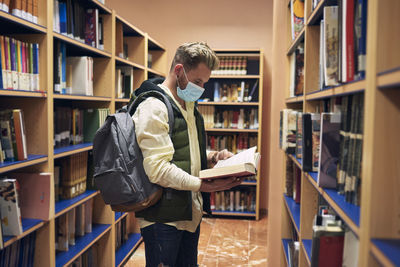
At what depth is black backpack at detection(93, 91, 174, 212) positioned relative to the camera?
141cm

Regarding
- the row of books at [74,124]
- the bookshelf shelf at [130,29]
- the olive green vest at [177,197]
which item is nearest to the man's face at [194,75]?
the olive green vest at [177,197]

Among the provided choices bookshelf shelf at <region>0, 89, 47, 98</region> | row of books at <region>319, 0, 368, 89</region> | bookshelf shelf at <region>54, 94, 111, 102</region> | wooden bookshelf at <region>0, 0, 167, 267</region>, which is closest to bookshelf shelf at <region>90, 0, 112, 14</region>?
wooden bookshelf at <region>0, 0, 167, 267</region>

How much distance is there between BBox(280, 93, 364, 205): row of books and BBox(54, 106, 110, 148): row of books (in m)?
1.56

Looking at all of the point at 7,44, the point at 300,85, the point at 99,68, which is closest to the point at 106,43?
the point at 99,68

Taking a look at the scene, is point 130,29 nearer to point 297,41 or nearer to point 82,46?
point 82,46

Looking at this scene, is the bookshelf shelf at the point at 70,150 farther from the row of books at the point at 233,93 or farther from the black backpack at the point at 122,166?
the row of books at the point at 233,93

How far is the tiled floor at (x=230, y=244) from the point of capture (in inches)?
122

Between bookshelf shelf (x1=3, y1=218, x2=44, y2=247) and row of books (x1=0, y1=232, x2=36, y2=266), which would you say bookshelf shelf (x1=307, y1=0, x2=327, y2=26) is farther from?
row of books (x1=0, y1=232, x2=36, y2=266)

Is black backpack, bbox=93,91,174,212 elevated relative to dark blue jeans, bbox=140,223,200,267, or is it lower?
elevated

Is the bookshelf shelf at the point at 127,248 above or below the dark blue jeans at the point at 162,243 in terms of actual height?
below

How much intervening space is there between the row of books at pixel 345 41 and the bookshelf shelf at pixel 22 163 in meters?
1.39

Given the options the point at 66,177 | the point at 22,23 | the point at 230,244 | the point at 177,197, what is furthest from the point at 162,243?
the point at 230,244

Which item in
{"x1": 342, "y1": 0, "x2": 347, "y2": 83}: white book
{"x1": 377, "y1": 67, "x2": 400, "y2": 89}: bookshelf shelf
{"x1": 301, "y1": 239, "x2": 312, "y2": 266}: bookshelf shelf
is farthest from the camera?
{"x1": 301, "y1": 239, "x2": 312, "y2": 266}: bookshelf shelf

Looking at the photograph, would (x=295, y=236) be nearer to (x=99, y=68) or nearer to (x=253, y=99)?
(x=99, y=68)
